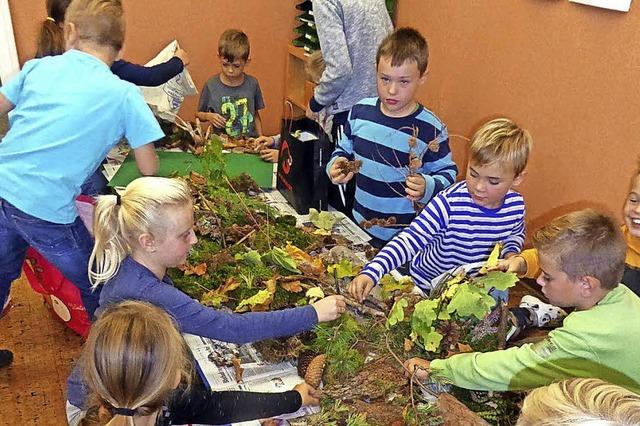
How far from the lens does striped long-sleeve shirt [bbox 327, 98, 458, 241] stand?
2.24m

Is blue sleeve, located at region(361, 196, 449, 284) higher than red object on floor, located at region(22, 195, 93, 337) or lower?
higher

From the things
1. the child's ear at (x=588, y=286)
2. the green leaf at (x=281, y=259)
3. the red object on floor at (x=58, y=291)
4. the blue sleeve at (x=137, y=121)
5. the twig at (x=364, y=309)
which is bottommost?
the red object on floor at (x=58, y=291)

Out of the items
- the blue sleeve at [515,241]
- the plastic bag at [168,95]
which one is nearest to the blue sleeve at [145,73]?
the plastic bag at [168,95]

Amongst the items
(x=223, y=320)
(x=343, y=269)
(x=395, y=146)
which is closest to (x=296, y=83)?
(x=395, y=146)

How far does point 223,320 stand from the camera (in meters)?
1.53

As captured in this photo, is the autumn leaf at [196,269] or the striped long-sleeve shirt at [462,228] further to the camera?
the striped long-sleeve shirt at [462,228]

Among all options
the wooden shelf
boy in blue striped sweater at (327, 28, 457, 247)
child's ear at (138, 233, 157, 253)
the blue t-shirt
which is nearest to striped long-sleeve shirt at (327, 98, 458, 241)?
boy in blue striped sweater at (327, 28, 457, 247)

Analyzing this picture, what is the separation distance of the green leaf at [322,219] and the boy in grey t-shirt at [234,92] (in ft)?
4.34

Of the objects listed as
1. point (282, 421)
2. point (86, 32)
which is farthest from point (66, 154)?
point (282, 421)

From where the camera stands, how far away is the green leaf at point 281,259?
70.6 inches

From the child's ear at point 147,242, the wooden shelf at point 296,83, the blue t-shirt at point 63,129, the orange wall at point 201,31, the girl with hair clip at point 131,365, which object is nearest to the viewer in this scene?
the girl with hair clip at point 131,365

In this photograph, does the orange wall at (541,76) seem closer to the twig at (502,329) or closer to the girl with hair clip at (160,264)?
the twig at (502,329)

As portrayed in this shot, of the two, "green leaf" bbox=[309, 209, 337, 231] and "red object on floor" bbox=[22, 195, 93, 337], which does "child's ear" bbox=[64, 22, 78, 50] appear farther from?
"green leaf" bbox=[309, 209, 337, 231]

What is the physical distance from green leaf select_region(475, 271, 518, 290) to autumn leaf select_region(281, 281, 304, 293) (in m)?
0.50
